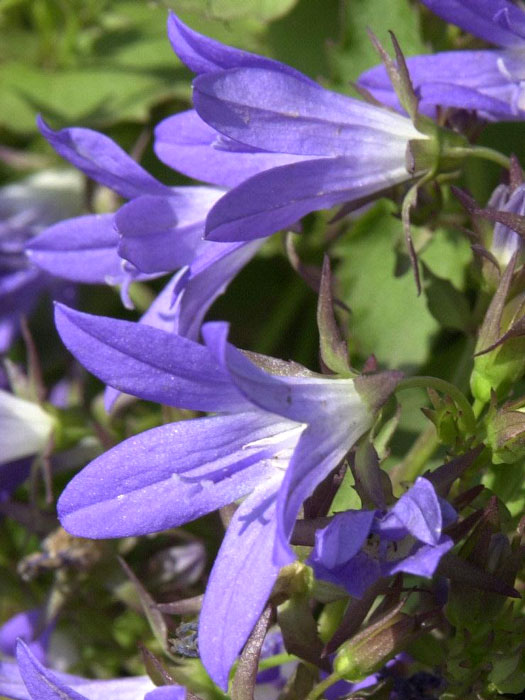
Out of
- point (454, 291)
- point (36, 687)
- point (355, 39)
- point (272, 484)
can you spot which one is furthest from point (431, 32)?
point (36, 687)

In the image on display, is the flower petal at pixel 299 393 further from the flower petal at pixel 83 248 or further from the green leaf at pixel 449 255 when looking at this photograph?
the green leaf at pixel 449 255

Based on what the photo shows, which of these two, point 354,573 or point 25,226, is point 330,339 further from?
point 25,226

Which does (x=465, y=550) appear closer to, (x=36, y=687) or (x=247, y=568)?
(x=247, y=568)

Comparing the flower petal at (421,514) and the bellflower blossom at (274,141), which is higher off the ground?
the bellflower blossom at (274,141)

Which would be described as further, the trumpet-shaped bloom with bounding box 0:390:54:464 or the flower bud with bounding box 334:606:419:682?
the trumpet-shaped bloom with bounding box 0:390:54:464

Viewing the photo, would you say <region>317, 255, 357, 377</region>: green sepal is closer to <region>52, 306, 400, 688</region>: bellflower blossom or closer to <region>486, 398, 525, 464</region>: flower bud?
<region>52, 306, 400, 688</region>: bellflower blossom

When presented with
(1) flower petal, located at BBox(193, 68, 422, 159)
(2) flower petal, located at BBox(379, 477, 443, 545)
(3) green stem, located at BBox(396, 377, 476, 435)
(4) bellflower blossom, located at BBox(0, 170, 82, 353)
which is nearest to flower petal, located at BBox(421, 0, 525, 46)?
(1) flower petal, located at BBox(193, 68, 422, 159)

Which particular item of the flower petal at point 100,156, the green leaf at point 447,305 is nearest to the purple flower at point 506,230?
the green leaf at point 447,305
